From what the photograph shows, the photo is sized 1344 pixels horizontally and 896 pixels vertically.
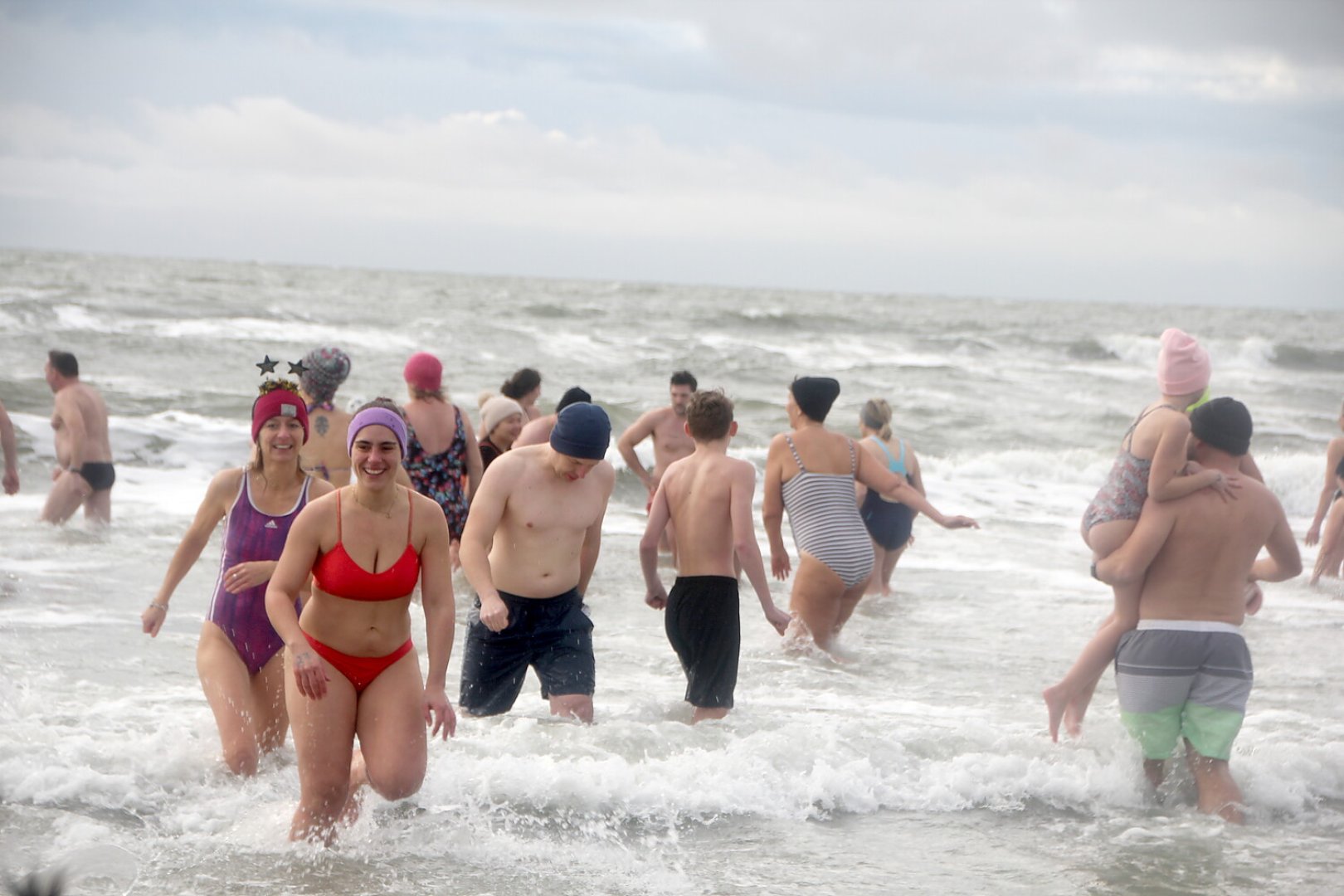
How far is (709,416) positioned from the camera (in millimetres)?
5762

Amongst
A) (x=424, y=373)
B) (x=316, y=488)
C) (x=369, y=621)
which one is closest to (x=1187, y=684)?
(x=369, y=621)

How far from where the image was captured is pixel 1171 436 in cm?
482

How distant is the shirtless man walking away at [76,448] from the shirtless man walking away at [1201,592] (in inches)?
309

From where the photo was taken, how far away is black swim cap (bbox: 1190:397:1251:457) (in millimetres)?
4898

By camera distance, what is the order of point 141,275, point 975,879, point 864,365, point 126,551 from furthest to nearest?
1. point 141,275
2. point 864,365
3. point 126,551
4. point 975,879

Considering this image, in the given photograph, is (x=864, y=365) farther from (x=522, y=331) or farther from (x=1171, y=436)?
(x=1171, y=436)

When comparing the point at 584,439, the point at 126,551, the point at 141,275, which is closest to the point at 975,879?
the point at 584,439

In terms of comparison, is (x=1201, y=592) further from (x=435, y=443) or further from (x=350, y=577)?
(x=435, y=443)

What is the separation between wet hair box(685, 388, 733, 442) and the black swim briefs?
20.5 feet

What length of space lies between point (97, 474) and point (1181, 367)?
27.4 feet

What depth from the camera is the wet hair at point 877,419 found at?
28.5 ft

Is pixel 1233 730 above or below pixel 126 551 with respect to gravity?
above

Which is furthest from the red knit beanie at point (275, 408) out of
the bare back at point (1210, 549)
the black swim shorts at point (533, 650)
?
the bare back at point (1210, 549)

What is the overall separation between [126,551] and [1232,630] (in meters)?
8.05
